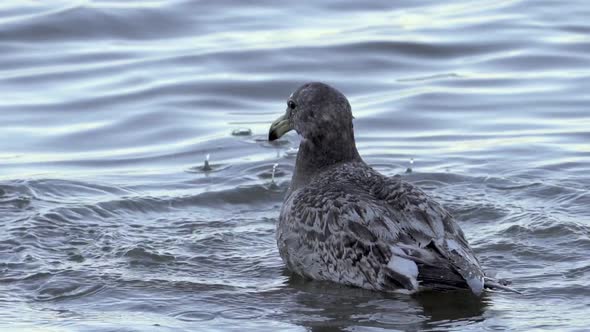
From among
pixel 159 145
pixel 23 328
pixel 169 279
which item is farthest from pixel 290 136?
pixel 23 328

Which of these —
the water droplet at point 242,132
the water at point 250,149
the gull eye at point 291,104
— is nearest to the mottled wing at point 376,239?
the water at point 250,149

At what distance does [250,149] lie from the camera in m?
11.4

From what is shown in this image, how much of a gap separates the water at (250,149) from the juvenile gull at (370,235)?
0.15 meters

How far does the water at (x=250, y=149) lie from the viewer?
755cm

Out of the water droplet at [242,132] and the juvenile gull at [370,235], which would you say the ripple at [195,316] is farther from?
the water droplet at [242,132]

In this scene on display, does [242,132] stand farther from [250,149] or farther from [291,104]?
[291,104]

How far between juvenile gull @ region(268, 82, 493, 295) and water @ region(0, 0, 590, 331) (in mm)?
149

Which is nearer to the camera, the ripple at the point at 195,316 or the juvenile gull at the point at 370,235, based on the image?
the ripple at the point at 195,316

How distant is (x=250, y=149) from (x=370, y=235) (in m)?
3.92

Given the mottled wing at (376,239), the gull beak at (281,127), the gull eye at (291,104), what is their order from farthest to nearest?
the gull beak at (281,127), the gull eye at (291,104), the mottled wing at (376,239)

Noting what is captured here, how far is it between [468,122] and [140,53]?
4.54m

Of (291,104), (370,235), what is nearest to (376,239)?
(370,235)

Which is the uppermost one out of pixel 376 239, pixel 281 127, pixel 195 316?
pixel 281 127

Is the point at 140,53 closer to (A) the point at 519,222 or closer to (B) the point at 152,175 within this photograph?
(B) the point at 152,175
